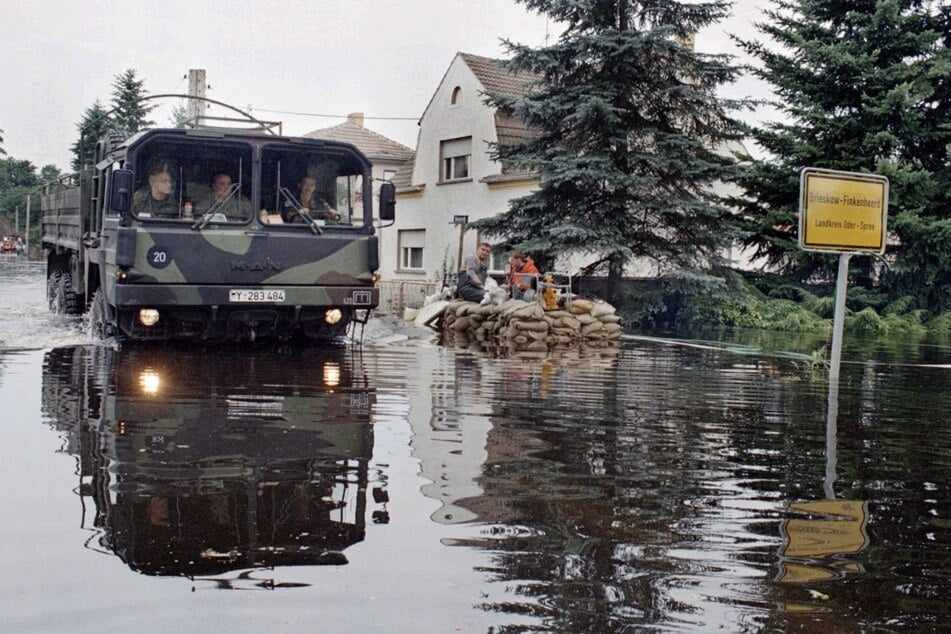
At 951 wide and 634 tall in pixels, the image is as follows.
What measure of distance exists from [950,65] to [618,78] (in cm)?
724

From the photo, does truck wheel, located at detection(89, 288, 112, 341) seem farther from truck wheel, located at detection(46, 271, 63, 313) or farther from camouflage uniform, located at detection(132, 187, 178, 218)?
truck wheel, located at detection(46, 271, 63, 313)

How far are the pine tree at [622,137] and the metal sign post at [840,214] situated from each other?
10.9 meters

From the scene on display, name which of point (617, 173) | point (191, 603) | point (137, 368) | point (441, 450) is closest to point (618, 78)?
point (617, 173)

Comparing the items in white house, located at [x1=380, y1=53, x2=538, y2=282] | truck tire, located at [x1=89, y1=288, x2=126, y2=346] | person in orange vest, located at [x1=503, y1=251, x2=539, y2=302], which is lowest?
truck tire, located at [x1=89, y1=288, x2=126, y2=346]

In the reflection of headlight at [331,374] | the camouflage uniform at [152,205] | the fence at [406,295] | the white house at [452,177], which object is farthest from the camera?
the white house at [452,177]

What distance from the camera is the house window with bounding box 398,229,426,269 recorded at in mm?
39156

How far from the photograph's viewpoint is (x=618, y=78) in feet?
78.9

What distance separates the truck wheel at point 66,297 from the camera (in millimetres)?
19375

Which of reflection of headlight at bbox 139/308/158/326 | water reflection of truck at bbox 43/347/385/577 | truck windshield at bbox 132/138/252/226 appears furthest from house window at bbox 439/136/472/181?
water reflection of truck at bbox 43/347/385/577

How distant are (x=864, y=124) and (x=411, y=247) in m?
18.1

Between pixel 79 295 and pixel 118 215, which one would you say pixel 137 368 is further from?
pixel 79 295

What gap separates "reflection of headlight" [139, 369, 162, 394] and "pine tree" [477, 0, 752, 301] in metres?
13.0

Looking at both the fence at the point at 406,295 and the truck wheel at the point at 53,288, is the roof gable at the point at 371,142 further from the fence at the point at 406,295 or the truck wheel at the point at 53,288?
the truck wheel at the point at 53,288

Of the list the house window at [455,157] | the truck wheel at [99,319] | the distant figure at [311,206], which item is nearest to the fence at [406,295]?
the house window at [455,157]
